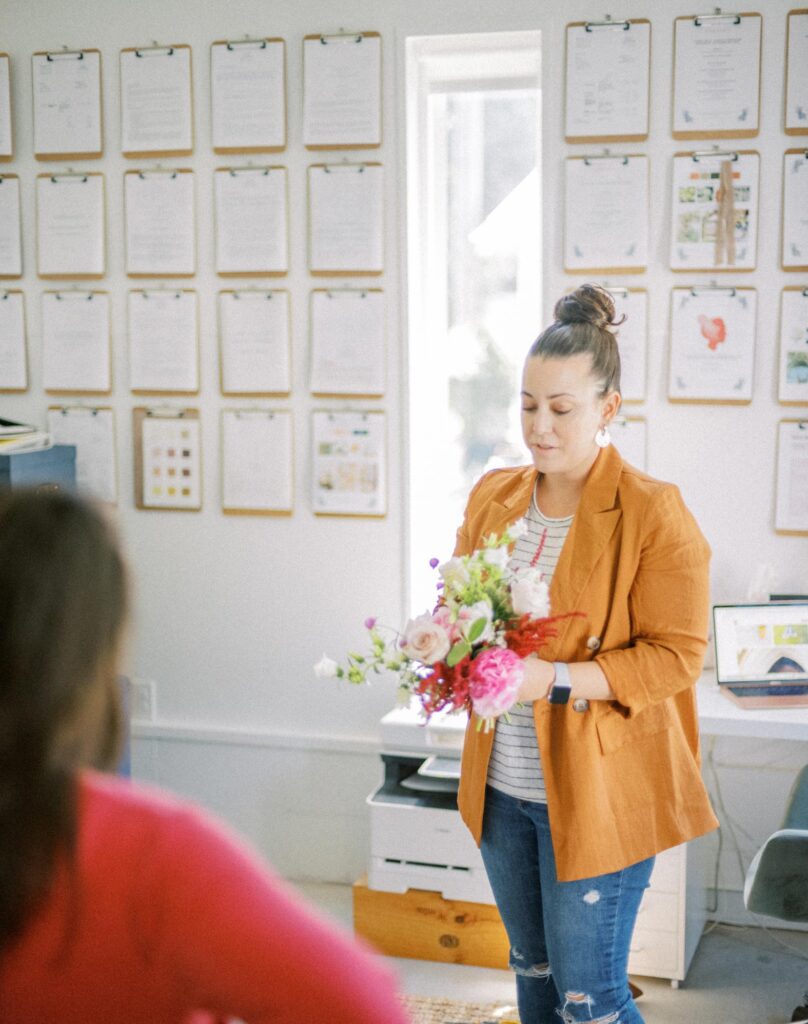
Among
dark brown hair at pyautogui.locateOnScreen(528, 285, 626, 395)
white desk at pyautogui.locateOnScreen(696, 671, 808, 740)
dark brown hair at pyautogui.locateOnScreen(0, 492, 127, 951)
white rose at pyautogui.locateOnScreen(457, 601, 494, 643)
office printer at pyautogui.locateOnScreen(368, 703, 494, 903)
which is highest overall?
dark brown hair at pyautogui.locateOnScreen(528, 285, 626, 395)

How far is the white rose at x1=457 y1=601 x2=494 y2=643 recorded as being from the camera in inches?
66.3

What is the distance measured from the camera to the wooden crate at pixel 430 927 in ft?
9.63

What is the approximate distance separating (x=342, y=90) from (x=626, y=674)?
2043 mm

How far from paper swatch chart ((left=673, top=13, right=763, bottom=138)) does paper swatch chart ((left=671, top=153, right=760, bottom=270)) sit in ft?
0.27

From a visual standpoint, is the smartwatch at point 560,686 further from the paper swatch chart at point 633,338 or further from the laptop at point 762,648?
the paper swatch chart at point 633,338

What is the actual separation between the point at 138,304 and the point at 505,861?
84.4 inches

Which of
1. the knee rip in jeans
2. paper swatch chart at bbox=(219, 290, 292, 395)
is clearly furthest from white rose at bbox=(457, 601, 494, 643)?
paper swatch chart at bbox=(219, 290, 292, 395)

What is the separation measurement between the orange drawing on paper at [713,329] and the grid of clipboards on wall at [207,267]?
888mm

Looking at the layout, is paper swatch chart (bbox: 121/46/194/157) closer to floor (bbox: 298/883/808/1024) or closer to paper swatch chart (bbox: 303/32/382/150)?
paper swatch chart (bbox: 303/32/382/150)

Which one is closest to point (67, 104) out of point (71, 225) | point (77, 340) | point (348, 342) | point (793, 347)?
point (71, 225)

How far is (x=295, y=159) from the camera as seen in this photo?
126 inches

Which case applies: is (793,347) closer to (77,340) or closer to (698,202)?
(698,202)

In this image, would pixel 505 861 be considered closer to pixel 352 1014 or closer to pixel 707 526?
pixel 352 1014

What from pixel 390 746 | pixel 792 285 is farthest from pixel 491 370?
pixel 390 746
